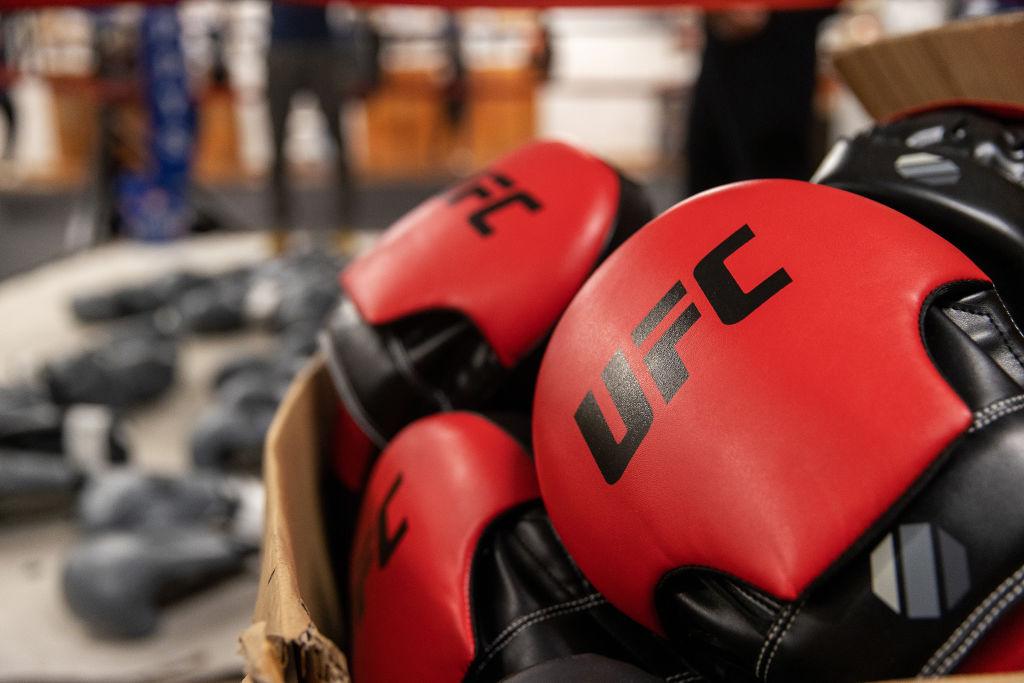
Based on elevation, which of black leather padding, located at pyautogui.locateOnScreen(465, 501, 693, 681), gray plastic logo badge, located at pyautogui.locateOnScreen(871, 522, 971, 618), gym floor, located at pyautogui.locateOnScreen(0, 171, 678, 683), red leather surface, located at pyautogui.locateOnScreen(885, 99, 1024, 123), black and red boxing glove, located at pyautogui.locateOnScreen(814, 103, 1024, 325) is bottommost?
gym floor, located at pyautogui.locateOnScreen(0, 171, 678, 683)

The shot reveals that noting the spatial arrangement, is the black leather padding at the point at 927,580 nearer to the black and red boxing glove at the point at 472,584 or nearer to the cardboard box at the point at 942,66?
the black and red boxing glove at the point at 472,584

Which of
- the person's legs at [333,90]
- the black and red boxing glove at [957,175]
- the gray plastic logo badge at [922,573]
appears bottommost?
the person's legs at [333,90]

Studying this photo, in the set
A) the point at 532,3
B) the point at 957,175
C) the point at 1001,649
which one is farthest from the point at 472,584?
the point at 532,3

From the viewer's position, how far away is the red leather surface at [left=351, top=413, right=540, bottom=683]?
0.61 metres

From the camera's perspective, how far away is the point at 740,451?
0.47 metres

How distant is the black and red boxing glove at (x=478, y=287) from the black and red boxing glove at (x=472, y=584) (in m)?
0.10

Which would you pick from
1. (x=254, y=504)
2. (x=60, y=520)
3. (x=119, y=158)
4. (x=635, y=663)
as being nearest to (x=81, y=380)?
(x=60, y=520)

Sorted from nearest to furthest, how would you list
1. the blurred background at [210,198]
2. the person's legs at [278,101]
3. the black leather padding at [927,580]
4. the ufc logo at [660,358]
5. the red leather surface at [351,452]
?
1. the black leather padding at [927,580]
2. the ufc logo at [660,358]
3. the red leather surface at [351,452]
4. the blurred background at [210,198]
5. the person's legs at [278,101]

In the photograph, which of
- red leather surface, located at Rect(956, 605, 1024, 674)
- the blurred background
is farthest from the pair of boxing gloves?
the blurred background

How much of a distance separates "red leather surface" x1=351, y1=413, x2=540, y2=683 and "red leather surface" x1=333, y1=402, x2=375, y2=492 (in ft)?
0.48

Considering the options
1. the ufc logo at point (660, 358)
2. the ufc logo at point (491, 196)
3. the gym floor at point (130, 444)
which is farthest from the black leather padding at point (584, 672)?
the gym floor at point (130, 444)

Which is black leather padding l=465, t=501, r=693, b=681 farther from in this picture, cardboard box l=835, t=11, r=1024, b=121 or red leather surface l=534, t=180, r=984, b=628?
cardboard box l=835, t=11, r=1024, b=121

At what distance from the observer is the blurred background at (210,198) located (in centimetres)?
112

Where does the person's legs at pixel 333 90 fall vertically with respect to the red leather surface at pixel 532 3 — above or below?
below
